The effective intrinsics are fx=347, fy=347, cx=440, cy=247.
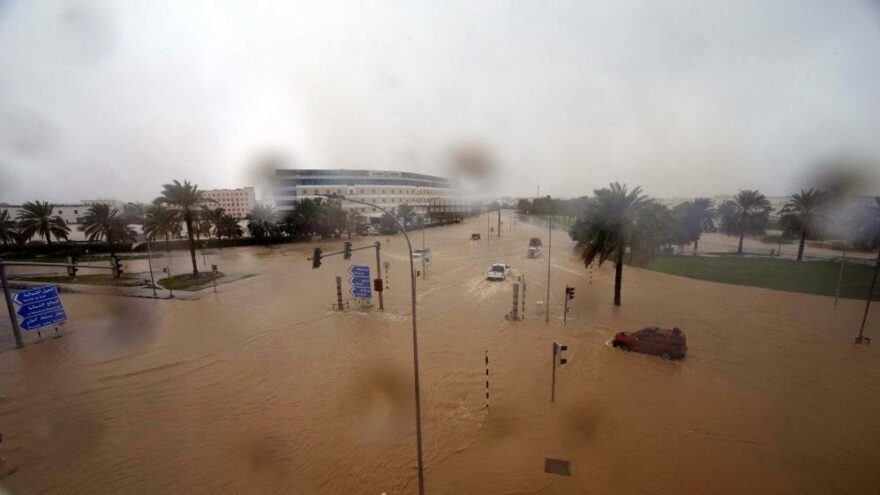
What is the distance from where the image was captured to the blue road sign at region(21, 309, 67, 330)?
706 inches

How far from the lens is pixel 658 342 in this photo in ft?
48.8

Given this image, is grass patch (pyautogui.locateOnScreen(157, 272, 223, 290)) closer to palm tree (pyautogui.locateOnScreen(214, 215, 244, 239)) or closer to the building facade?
palm tree (pyautogui.locateOnScreen(214, 215, 244, 239))

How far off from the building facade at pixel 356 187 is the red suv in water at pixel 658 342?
6028 centimetres

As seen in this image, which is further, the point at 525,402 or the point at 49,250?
the point at 49,250

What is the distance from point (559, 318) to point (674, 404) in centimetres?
875

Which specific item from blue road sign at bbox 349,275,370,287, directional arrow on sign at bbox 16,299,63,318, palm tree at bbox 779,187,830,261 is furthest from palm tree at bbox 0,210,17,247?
palm tree at bbox 779,187,830,261

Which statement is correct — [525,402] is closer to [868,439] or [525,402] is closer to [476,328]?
[476,328]

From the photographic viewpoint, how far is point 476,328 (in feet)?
62.0

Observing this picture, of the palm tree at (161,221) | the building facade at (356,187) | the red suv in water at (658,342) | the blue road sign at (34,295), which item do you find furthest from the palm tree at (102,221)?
the red suv in water at (658,342)

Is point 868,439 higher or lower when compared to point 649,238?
lower

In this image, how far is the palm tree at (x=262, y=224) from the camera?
2306 inches

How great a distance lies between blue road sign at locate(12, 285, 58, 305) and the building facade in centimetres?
5110

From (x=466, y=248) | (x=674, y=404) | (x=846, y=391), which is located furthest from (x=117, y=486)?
(x=466, y=248)

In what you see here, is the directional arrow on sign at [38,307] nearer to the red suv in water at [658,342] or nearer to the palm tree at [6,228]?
the red suv in water at [658,342]
